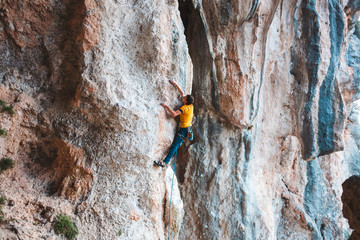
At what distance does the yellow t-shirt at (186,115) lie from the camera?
19.8ft

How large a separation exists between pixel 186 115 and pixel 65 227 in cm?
302

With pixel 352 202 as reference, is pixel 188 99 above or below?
above

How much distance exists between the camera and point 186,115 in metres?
6.12

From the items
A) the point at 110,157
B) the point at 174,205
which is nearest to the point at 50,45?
the point at 110,157

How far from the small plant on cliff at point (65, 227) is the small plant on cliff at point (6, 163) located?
121 cm

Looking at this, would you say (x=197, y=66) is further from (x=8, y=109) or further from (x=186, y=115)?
(x=8, y=109)

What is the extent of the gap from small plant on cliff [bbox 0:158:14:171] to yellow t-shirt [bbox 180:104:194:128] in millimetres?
3184

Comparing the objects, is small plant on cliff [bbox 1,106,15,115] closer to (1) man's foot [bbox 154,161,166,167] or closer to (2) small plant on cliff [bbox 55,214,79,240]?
(2) small plant on cliff [bbox 55,214,79,240]

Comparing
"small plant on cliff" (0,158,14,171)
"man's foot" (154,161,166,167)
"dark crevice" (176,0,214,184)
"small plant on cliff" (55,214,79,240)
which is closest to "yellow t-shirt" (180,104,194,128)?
"man's foot" (154,161,166,167)

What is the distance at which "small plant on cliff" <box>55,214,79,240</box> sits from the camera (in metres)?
4.57

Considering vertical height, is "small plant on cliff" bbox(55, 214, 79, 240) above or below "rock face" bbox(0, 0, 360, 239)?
below

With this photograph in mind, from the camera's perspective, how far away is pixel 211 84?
26.2ft

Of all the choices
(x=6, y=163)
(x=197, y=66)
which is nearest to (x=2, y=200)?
(x=6, y=163)

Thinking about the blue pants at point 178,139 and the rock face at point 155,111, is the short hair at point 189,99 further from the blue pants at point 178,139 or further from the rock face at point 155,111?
Result: the blue pants at point 178,139
